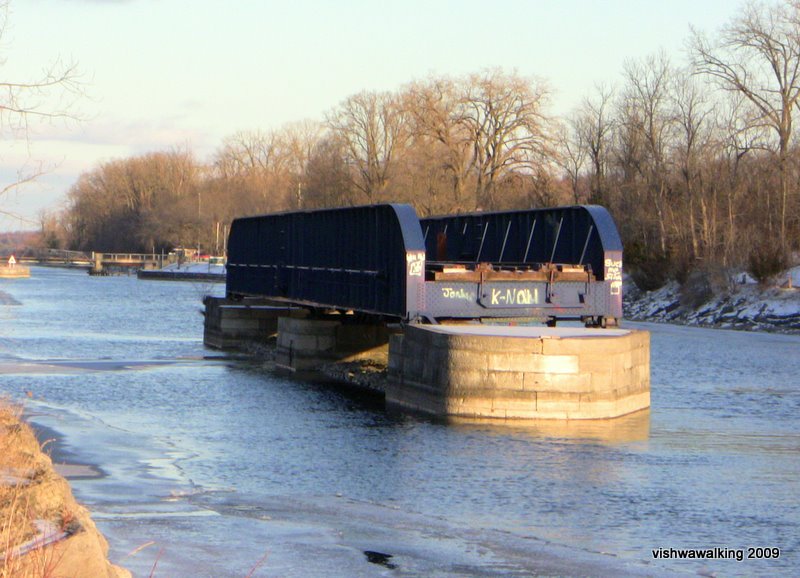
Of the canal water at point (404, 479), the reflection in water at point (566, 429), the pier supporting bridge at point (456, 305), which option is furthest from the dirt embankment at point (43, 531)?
the pier supporting bridge at point (456, 305)

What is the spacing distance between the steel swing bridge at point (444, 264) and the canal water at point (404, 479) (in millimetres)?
2599

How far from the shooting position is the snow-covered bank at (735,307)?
52062 millimetres

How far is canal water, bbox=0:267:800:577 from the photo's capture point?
11820 millimetres

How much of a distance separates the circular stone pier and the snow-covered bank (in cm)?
3043

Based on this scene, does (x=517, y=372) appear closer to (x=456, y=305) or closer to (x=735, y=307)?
(x=456, y=305)

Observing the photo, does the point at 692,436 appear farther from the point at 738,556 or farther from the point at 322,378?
the point at 322,378

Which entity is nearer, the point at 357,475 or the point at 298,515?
the point at 298,515

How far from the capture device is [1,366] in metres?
31.8

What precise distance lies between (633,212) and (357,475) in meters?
57.8

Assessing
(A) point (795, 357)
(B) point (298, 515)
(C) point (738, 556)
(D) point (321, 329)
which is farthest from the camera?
(A) point (795, 357)

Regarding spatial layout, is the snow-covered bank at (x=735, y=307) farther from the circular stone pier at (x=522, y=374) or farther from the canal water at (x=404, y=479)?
the circular stone pier at (x=522, y=374)

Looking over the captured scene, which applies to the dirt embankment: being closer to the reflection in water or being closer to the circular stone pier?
the reflection in water

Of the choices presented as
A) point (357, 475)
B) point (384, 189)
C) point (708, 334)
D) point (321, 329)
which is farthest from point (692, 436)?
point (384, 189)

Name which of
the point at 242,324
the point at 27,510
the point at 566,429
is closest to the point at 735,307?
the point at 242,324
